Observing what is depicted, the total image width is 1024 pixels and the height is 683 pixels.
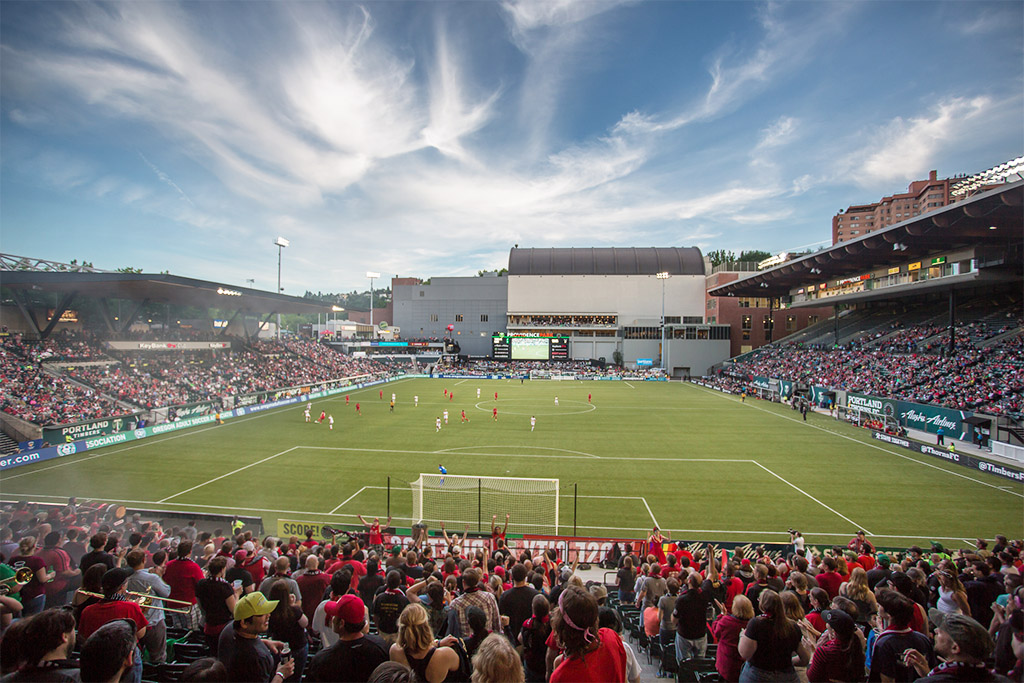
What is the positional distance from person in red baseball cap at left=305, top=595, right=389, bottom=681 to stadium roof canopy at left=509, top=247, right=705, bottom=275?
84247 mm

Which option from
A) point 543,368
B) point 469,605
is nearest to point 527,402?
point 543,368

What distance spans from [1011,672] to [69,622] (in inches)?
293

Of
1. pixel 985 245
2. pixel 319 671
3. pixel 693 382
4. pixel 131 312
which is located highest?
pixel 985 245

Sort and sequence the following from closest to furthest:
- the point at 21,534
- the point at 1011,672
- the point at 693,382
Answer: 1. the point at 1011,672
2. the point at 21,534
3. the point at 693,382

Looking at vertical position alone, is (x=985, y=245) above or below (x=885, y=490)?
above

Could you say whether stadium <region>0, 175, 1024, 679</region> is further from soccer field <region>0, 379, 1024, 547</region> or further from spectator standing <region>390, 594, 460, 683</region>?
spectator standing <region>390, 594, 460, 683</region>

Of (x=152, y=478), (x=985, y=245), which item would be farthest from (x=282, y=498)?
(x=985, y=245)

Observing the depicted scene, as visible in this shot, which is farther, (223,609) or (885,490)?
(885,490)

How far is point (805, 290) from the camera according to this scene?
2216 inches

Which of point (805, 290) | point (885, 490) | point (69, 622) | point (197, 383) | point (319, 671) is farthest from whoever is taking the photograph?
point (805, 290)

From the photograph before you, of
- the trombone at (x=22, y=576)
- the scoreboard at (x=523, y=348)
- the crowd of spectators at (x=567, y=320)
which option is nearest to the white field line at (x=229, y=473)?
the trombone at (x=22, y=576)

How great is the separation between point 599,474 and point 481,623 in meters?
17.2

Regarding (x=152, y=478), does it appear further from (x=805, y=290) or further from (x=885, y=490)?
(x=805, y=290)

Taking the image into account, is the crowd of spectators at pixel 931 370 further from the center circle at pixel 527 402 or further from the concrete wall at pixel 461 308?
the concrete wall at pixel 461 308
